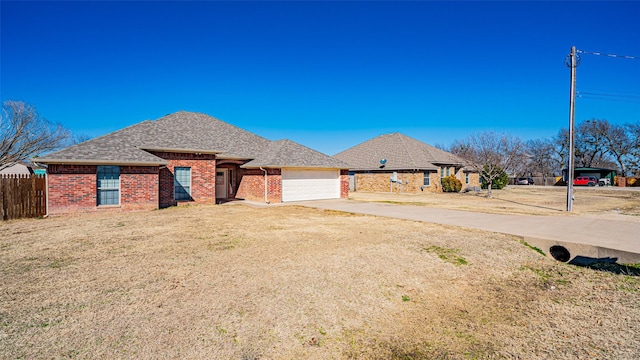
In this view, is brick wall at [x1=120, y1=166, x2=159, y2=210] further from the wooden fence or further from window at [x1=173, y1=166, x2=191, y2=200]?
the wooden fence

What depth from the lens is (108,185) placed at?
14727 millimetres

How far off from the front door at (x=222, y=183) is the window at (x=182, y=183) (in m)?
3.74

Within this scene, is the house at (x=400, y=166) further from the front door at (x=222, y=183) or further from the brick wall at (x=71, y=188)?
the brick wall at (x=71, y=188)

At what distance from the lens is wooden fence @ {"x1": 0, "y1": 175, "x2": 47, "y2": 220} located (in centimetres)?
1230

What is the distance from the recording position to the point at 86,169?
46.6ft

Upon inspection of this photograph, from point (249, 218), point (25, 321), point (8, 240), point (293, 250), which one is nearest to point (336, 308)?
point (293, 250)

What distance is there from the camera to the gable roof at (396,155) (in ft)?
97.3

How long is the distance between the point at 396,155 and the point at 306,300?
1092 inches

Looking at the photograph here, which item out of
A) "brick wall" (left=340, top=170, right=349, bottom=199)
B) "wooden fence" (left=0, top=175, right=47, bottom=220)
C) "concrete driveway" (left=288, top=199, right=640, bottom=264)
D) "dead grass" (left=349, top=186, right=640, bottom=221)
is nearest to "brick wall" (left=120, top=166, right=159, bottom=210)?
"wooden fence" (left=0, top=175, right=47, bottom=220)

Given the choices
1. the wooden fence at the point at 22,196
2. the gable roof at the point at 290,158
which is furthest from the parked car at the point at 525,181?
the wooden fence at the point at 22,196

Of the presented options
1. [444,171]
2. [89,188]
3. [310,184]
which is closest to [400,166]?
[444,171]

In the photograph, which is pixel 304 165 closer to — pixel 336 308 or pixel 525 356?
pixel 336 308

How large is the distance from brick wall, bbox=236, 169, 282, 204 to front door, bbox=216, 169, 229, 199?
0.78 metres

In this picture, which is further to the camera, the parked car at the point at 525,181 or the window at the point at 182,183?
the parked car at the point at 525,181
